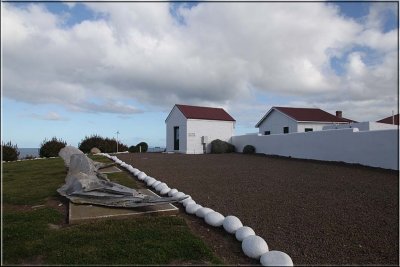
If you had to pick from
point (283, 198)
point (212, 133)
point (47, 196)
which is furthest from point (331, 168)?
point (212, 133)

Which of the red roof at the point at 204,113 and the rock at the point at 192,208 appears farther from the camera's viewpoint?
the red roof at the point at 204,113

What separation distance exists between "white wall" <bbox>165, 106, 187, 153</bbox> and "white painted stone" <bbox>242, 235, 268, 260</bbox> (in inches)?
785

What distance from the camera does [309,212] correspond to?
5965 millimetres

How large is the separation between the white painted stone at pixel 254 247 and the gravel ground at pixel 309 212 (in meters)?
0.08

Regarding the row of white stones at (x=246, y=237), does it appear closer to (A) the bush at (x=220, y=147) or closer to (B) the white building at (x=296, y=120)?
(A) the bush at (x=220, y=147)

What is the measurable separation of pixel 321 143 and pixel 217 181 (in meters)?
8.19

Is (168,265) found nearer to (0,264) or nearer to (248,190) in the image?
(0,264)

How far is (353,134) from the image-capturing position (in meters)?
13.8

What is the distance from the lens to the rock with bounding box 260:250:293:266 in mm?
3629

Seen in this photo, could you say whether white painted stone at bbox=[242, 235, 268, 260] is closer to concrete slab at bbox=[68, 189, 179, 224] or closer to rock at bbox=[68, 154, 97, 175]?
concrete slab at bbox=[68, 189, 179, 224]

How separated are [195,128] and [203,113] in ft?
5.98

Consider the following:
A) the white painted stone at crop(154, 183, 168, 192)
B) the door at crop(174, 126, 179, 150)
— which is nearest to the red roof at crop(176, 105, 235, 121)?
the door at crop(174, 126, 179, 150)

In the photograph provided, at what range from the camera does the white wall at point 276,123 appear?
2745cm

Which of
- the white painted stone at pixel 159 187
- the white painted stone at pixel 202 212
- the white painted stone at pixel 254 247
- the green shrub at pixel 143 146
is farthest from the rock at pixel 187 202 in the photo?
the green shrub at pixel 143 146
